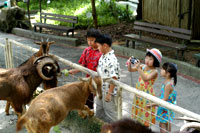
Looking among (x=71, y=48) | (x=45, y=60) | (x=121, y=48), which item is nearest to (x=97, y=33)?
(x=45, y=60)

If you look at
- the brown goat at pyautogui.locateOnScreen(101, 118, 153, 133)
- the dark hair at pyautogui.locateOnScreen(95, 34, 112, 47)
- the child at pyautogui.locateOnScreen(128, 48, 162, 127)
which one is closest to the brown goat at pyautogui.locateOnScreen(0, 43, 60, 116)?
the dark hair at pyautogui.locateOnScreen(95, 34, 112, 47)

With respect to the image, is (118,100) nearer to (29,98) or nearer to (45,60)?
(45,60)

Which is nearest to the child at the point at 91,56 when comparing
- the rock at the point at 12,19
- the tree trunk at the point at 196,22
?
the tree trunk at the point at 196,22

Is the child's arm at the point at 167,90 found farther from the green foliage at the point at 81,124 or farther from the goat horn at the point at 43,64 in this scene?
the goat horn at the point at 43,64

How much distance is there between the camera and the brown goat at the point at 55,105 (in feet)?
14.2

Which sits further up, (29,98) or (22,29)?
(22,29)

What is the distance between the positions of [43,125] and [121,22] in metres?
12.6

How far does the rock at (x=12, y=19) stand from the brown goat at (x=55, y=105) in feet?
40.4

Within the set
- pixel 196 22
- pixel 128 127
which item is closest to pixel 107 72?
pixel 128 127

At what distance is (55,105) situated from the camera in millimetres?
4469

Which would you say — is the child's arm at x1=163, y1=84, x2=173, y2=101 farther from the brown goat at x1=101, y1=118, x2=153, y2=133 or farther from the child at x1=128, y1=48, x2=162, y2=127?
the brown goat at x1=101, y1=118, x2=153, y2=133

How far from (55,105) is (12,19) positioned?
1278 cm

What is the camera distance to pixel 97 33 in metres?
5.16

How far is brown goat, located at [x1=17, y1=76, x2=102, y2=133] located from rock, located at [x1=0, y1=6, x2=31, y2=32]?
1232 cm
